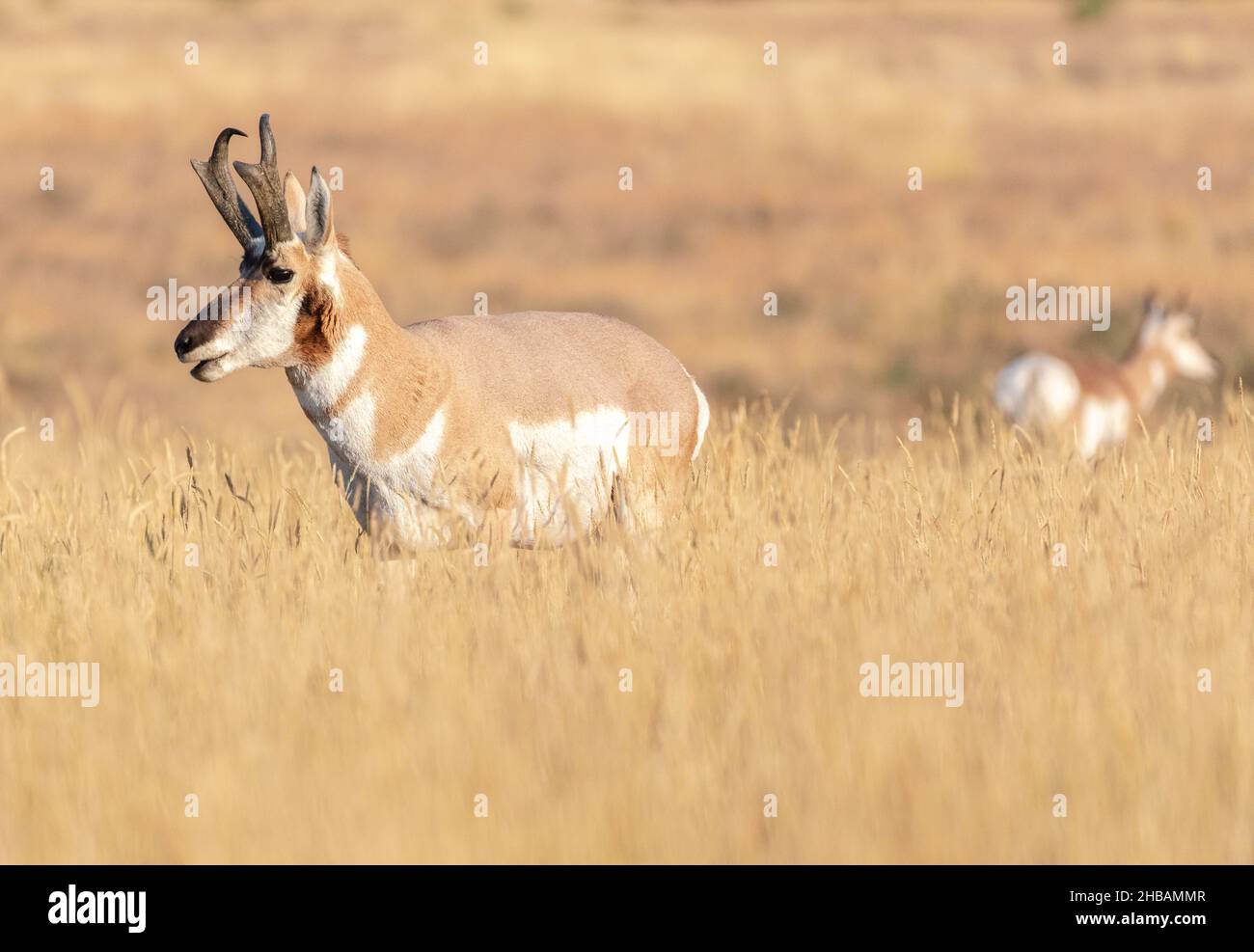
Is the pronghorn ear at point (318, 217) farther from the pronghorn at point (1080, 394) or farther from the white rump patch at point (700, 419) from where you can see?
the pronghorn at point (1080, 394)

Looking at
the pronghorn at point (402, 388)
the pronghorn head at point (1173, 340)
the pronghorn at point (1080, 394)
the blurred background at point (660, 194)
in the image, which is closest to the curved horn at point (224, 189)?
the pronghorn at point (402, 388)

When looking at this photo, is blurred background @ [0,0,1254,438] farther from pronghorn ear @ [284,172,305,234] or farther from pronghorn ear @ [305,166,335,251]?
pronghorn ear @ [305,166,335,251]

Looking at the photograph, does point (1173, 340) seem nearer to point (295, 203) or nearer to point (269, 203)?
point (295, 203)

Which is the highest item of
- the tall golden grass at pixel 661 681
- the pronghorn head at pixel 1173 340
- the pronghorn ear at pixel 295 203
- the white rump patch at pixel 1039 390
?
the pronghorn head at pixel 1173 340

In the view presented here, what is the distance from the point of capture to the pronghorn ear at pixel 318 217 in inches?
265

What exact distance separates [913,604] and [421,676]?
176 cm

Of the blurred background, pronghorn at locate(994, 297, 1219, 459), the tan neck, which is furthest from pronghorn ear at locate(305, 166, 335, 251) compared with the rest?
pronghorn at locate(994, 297, 1219, 459)

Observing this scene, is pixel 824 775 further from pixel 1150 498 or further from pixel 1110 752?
pixel 1150 498

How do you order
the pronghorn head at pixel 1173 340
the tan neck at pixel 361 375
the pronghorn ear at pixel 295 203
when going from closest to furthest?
the tan neck at pixel 361 375
the pronghorn ear at pixel 295 203
the pronghorn head at pixel 1173 340

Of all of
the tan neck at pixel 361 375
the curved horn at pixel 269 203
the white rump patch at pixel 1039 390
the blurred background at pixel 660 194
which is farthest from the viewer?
the blurred background at pixel 660 194

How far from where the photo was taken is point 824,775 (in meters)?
5.08

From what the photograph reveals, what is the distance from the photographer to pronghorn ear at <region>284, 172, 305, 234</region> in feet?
23.1

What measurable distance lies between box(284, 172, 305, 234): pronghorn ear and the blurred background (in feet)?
21.8

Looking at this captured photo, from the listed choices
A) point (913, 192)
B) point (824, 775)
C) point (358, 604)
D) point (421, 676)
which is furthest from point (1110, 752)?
point (913, 192)
